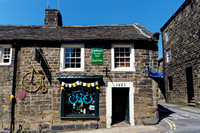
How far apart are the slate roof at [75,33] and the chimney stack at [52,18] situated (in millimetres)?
433

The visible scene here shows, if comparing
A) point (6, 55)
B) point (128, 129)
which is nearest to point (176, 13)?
point (128, 129)

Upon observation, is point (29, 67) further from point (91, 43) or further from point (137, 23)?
point (137, 23)

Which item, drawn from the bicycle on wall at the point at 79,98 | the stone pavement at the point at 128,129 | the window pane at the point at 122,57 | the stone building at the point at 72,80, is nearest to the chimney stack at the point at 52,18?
the stone building at the point at 72,80

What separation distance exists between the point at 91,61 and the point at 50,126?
4314 millimetres

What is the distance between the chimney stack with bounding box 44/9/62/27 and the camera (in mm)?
10930

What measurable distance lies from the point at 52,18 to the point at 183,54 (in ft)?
44.2

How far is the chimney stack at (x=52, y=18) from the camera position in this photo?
10.9 m

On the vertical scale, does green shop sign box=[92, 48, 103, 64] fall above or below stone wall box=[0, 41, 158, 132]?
above

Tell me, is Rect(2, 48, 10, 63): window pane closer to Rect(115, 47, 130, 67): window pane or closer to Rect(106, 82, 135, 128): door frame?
Rect(106, 82, 135, 128): door frame

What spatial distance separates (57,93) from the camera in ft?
28.6

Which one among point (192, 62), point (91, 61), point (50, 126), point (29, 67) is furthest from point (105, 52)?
point (192, 62)

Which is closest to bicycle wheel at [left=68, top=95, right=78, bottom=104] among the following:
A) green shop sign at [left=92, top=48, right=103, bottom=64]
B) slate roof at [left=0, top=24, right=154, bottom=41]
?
green shop sign at [left=92, top=48, right=103, bottom=64]

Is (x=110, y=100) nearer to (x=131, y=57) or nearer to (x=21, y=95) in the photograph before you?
(x=131, y=57)

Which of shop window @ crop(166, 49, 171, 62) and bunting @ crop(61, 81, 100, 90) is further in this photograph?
shop window @ crop(166, 49, 171, 62)
